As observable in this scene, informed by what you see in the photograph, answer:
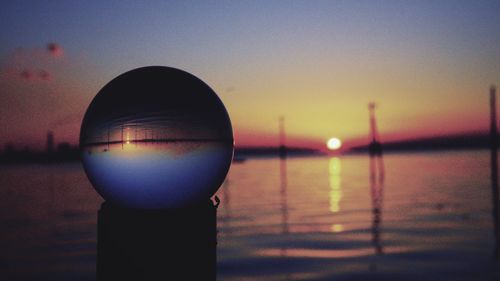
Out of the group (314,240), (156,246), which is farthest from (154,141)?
(314,240)

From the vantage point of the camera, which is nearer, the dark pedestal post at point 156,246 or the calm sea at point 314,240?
the dark pedestal post at point 156,246

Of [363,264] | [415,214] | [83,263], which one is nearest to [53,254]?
[83,263]

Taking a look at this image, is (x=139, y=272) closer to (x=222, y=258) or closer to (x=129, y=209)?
(x=129, y=209)

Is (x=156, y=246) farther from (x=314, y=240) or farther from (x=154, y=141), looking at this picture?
(x=314, y=240)

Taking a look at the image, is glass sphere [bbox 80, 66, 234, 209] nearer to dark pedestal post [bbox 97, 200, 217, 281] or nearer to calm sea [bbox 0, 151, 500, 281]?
dark pedestal post [bbox 97, 200, 217, 281]

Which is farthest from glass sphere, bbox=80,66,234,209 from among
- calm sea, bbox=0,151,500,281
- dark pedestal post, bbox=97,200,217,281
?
calm sea, bbox=0,151,500,281

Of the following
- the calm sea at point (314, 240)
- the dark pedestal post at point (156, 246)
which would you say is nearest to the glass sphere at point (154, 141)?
the dark pedestal post at point (156, 246)

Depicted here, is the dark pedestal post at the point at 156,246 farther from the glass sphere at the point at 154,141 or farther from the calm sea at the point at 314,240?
the calm sea at the point at 314,240
